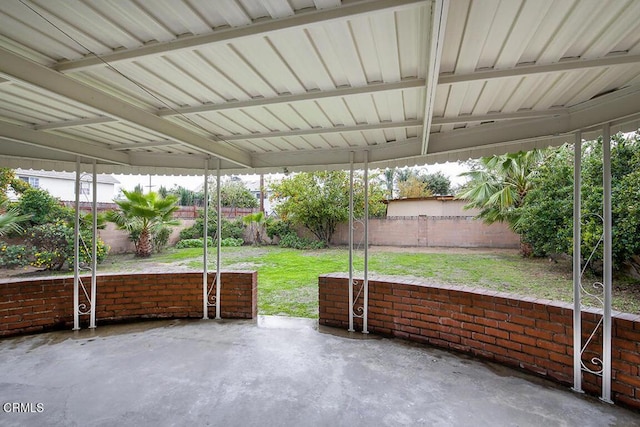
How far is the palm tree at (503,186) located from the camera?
26.0 feet

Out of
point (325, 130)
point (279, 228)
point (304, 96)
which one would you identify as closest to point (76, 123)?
point (304, 96)

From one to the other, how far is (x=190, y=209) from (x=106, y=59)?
13424 millimetres

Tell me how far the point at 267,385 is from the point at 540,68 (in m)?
2.95

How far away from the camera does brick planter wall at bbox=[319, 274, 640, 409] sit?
2.37 m

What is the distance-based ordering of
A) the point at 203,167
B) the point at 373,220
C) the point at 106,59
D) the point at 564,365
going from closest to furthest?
the point at 106,59 → the point at 564,365 → the point at 203,167 → the point at 373,220

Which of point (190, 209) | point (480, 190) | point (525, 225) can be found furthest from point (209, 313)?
point (190, 209)

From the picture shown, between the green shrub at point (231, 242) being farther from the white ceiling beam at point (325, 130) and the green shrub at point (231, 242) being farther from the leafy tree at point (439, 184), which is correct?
the leafy tree at point (439, 184)

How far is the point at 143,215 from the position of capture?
8.94m

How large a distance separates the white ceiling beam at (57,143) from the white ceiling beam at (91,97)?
53.6 inches

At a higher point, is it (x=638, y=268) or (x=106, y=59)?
(x=106, y=59)

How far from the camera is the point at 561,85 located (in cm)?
211

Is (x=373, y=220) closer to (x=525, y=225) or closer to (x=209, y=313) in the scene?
(x=525, y=225)

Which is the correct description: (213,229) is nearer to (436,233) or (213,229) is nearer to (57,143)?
(436,233)

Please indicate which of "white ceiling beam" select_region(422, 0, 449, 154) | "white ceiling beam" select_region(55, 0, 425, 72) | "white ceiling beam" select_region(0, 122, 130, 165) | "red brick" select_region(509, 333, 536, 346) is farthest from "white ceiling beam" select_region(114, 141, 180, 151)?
"red brick" select_region(509, 333, 536, 346)
